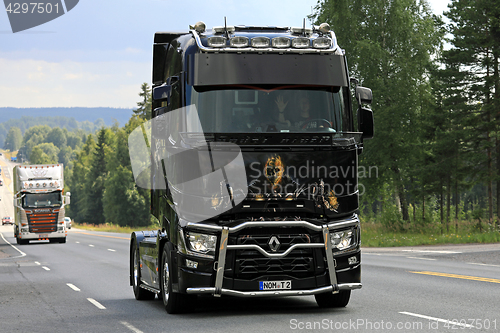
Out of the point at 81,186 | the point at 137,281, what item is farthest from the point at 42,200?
the point at 81,186

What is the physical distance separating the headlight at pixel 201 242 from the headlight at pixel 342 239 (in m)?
1.66

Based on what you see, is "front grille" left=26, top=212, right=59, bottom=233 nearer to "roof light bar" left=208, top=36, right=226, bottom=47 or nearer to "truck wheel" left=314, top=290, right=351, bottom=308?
"truck wheel" left=314, top=290, right=351, bottom=308

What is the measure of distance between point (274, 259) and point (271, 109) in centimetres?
211

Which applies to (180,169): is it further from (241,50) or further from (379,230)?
(379,230)

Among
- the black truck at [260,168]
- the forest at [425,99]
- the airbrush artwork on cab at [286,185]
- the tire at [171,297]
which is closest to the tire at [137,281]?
the tire at [171,297]

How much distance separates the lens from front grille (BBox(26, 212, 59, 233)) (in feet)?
130

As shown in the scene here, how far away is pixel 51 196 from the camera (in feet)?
131

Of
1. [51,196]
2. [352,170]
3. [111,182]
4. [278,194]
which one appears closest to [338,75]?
[352,170]

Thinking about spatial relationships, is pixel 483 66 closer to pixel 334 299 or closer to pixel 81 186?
pixel 334 299

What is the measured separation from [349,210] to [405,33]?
3503 cm

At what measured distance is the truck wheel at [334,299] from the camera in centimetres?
1050

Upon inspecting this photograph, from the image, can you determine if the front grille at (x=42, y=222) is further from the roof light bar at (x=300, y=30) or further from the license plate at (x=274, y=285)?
the license plate at (x=274, y=285)

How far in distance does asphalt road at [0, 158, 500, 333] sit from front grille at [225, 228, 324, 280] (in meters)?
0.69

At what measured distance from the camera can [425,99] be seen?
4078 centimetres
